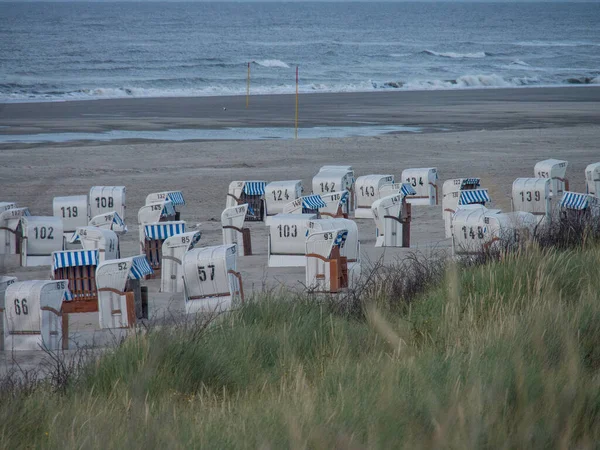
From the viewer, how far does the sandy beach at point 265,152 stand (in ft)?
44.6

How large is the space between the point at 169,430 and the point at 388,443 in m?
0.92

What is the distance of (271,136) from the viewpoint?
2591 centimetres

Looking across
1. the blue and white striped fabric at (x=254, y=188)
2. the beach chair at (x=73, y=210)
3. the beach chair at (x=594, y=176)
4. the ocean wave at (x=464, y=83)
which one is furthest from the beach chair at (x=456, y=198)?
the ocean wave at (x=464, y=83)

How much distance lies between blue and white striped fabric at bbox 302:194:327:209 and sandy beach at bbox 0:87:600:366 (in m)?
0.82

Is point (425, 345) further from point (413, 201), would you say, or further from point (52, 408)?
point (413, 201)

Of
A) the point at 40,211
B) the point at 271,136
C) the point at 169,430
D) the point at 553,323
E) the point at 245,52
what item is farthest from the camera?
the point at 245,52

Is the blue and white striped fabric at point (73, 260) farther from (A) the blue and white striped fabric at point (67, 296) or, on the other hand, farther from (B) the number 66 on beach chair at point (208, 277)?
(B) the number 66 on beach chair at point (208, 277)

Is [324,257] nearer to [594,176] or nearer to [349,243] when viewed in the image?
[349,243]

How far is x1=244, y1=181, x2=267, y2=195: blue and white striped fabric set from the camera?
1400cm

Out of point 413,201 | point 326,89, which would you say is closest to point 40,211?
point 413,201

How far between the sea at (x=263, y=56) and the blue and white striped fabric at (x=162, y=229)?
30474 millimetres

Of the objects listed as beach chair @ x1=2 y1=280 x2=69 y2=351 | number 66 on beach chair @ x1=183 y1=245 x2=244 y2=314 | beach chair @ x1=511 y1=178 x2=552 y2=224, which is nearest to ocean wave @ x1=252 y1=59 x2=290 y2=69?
beach chair @ x1=511 y1=178 x2=552 y2=224

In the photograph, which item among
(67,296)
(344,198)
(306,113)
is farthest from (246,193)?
(306,113)

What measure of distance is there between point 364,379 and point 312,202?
7.76 metres
